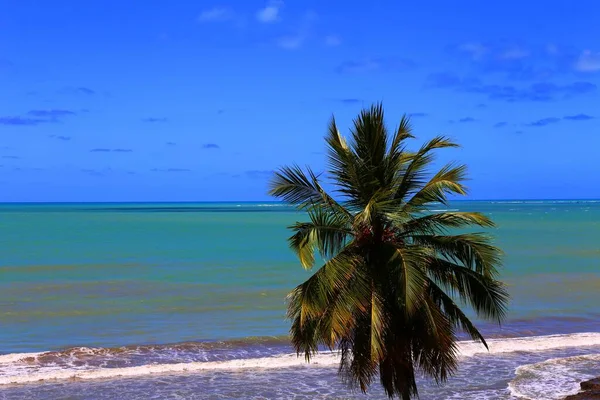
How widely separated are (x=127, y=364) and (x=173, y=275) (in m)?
24.2

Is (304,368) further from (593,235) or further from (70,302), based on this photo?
(593,235)

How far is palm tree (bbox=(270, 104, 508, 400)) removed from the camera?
11797 millimetres

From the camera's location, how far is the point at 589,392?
50.5ft

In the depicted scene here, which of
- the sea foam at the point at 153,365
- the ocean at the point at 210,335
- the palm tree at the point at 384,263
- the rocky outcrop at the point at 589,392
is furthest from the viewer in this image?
the sea foam at the point at 153,365

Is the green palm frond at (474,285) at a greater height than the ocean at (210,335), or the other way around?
the green palm frond at (474,285)

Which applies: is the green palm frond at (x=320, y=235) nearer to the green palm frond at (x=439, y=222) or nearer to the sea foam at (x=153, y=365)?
the green palm frond at (x=439, y=222)

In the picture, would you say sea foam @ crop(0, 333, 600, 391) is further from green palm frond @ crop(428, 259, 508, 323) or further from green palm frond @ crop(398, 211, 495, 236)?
green palm frond @ crop(398, 211, 495, 236)

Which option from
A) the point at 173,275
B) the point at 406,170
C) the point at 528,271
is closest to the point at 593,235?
the point at 528,271

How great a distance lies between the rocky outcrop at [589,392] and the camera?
588 inches

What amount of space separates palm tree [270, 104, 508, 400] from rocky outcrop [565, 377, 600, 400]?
3.92m

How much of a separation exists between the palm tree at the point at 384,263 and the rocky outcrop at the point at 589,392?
3.92 meters

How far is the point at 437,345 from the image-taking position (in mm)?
12016

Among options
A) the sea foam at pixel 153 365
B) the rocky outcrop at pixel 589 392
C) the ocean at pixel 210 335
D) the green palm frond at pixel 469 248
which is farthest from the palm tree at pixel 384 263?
the sea foam at pixel 153 365

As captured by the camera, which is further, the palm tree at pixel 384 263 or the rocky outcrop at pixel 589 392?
the rocky outcrop at pixel 589 392
